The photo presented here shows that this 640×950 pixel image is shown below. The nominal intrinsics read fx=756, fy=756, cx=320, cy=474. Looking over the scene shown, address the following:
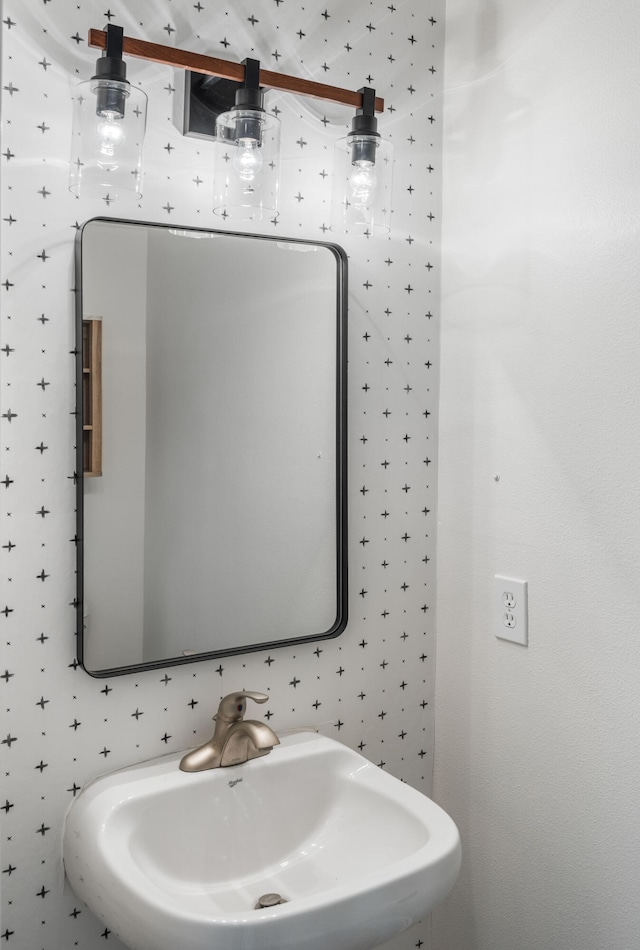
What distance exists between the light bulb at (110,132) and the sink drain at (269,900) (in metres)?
1.06

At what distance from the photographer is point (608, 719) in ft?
3.67

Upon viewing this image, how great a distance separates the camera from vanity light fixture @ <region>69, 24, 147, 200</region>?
0.99 m

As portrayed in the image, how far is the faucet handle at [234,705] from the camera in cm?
116

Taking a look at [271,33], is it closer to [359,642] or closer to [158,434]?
[158,434]

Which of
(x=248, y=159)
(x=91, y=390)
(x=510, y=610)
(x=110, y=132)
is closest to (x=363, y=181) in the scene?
(x=248, y=159)

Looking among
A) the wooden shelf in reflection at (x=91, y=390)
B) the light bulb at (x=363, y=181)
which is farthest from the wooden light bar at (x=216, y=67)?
the wooden shelf in reflection at (x=91, y=390)

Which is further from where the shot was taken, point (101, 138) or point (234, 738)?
point (234, 738)

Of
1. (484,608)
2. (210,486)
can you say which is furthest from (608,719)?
(210,486)

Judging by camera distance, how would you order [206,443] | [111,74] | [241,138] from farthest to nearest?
[206,443] < [241,138] < [111,74]

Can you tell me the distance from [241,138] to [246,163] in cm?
3

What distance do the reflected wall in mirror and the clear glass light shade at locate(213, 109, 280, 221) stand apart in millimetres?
80

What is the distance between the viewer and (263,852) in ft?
3.78

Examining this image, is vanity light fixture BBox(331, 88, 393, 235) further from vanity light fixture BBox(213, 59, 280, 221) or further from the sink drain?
the sink drain

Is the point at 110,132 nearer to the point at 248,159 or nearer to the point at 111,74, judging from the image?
the point at 111,74
